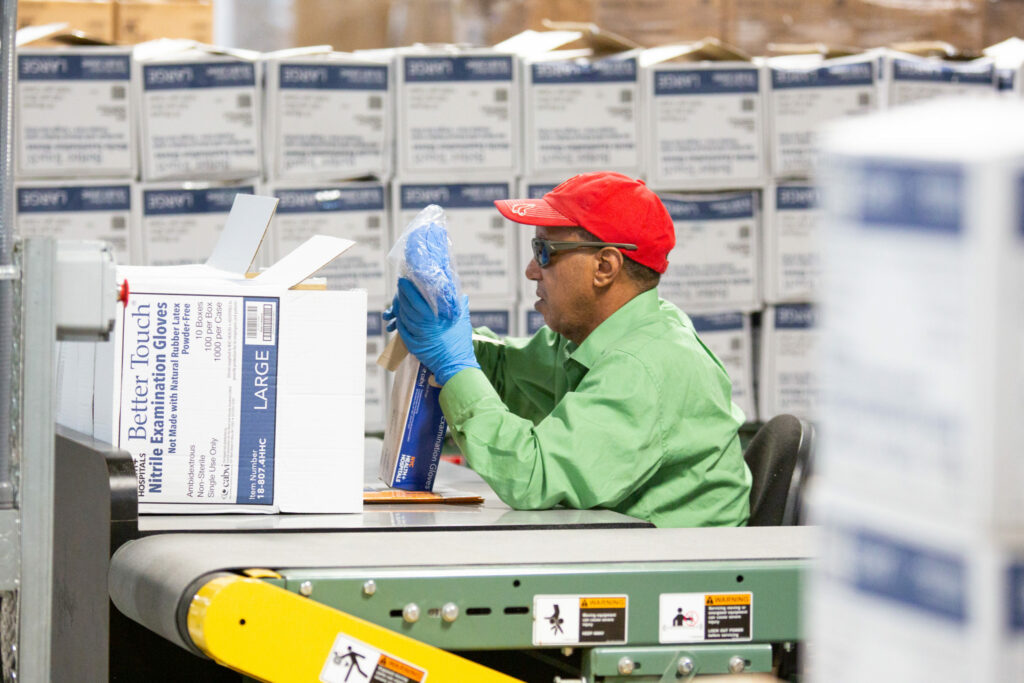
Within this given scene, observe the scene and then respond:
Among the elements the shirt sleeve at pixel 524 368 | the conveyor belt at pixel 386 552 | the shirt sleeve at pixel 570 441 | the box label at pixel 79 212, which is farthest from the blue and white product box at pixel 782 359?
the conveyor belt at pixel 386 552

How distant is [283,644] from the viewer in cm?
191

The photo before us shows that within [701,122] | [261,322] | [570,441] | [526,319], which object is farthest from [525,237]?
[261,322]

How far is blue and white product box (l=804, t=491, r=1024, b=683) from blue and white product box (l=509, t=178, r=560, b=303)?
407 cm

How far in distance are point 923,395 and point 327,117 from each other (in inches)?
166

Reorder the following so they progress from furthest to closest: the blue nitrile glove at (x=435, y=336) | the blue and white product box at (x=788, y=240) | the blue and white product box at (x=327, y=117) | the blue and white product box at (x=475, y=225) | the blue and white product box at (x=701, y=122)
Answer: the blue and white product box at (x=788, y=240) → the blue and white product box at (x=701, y=122) → the blue and white product box at (x=475, y=225) → the blue and white product box at (x=327, y=117) → the blue nitrile glove at (x=435, y=336)

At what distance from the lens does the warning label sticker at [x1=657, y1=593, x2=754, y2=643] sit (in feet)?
6.97

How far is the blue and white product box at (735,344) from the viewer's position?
510 centimetres

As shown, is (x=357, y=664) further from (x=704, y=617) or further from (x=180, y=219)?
(x=180, y=219)

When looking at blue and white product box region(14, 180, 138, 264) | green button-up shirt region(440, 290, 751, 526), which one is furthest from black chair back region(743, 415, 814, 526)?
blue and white product box region(14, 180, 138, 264)

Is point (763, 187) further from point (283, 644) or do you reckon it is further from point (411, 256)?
point (283, 644)

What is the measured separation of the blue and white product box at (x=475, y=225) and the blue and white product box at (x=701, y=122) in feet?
1.91

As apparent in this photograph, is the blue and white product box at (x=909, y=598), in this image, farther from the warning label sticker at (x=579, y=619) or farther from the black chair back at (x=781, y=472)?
the black chair back at (x=781, y=472)

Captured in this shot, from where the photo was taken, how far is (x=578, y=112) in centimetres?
495

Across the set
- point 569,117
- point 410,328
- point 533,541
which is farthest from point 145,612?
point 569,117
